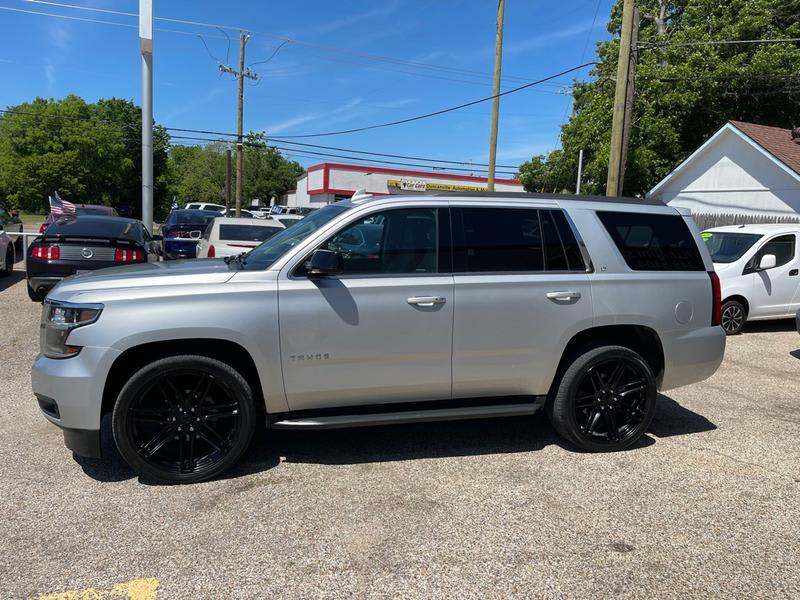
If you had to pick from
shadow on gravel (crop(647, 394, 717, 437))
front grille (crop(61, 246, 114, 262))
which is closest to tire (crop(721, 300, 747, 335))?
shadow on gravel (crop(647, 394, 717, 437))

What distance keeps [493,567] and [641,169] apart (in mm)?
23054

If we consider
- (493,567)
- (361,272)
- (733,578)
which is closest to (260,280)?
(361,272)

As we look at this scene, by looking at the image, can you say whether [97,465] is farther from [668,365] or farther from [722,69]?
[722,69]

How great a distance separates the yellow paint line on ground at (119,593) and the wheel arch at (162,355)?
4.05 feet

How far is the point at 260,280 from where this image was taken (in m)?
3.88

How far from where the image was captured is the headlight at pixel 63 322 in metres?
3.67

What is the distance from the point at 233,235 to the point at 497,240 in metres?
7.36

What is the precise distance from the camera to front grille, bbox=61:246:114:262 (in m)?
8.87

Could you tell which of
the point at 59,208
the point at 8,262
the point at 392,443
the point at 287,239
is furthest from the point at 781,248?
the point at 59,208

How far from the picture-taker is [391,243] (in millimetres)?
4195

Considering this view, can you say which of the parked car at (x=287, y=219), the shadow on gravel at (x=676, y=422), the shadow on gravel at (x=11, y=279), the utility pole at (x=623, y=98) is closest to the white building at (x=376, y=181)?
the parked car at (x=287, y=219)

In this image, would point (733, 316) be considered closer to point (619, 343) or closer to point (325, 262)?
point (619, 343)

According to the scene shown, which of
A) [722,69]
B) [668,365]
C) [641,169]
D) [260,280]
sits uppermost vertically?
[722,69]

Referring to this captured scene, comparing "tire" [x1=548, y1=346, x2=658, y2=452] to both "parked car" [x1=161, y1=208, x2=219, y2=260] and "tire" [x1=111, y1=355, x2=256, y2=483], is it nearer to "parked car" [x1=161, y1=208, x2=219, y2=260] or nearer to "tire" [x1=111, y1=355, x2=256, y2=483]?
"tire" [x1=111, y1=355, x2=256, y2=483]
